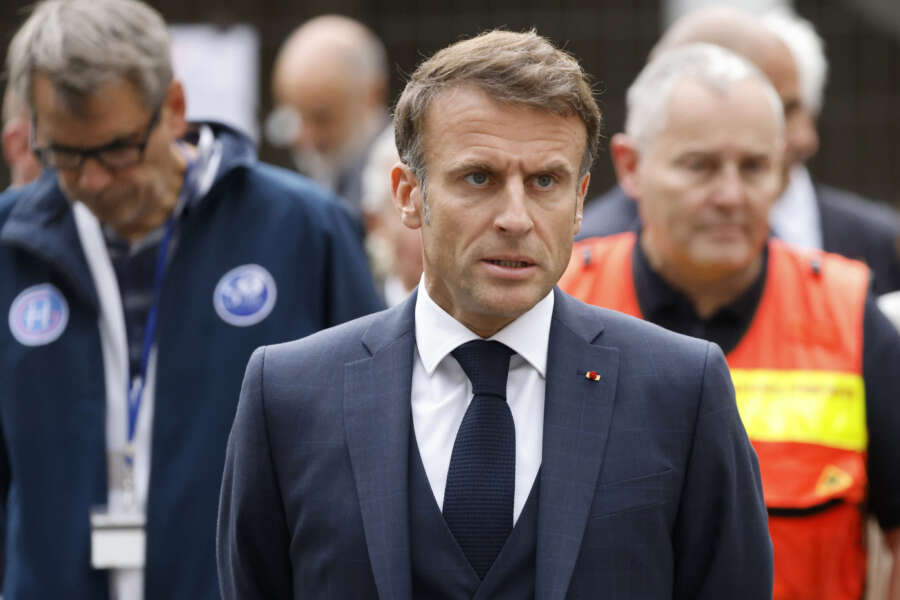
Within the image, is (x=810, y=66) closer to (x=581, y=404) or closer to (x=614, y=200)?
(x=614, y=200)

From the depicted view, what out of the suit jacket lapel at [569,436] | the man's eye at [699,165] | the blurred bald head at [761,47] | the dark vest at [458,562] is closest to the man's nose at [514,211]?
the suit jacket lapel at [569,436]

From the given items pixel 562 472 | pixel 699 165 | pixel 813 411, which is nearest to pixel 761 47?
pixel 699 165

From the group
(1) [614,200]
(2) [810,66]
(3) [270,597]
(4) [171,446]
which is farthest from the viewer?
(2) [810,66]

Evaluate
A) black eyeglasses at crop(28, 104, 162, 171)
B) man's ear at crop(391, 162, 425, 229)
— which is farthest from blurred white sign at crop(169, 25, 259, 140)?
man's ear at crop(391, 162, 425, 229)

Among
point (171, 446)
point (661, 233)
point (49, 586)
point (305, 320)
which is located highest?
point (661, 233)

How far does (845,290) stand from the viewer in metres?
4.05

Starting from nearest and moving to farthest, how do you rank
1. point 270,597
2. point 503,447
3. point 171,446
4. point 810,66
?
point 503,447, point 270,597, point 171,446, point 810,66

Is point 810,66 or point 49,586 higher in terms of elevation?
point 810,66

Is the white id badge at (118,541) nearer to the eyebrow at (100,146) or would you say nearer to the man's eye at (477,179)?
the eyebrow at (100,146)

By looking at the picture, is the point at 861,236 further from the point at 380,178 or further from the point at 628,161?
the point at 380,178

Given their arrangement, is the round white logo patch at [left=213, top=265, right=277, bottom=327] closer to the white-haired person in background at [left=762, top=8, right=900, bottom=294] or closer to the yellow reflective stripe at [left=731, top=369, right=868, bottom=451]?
the yellow reflective stripe at [left=731, top=369, right=868, bottom=451]

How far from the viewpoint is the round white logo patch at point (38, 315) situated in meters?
4.04

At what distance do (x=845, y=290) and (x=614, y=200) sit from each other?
4.82 feet

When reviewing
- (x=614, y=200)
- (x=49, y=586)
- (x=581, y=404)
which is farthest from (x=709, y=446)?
(x=614, y=200)
